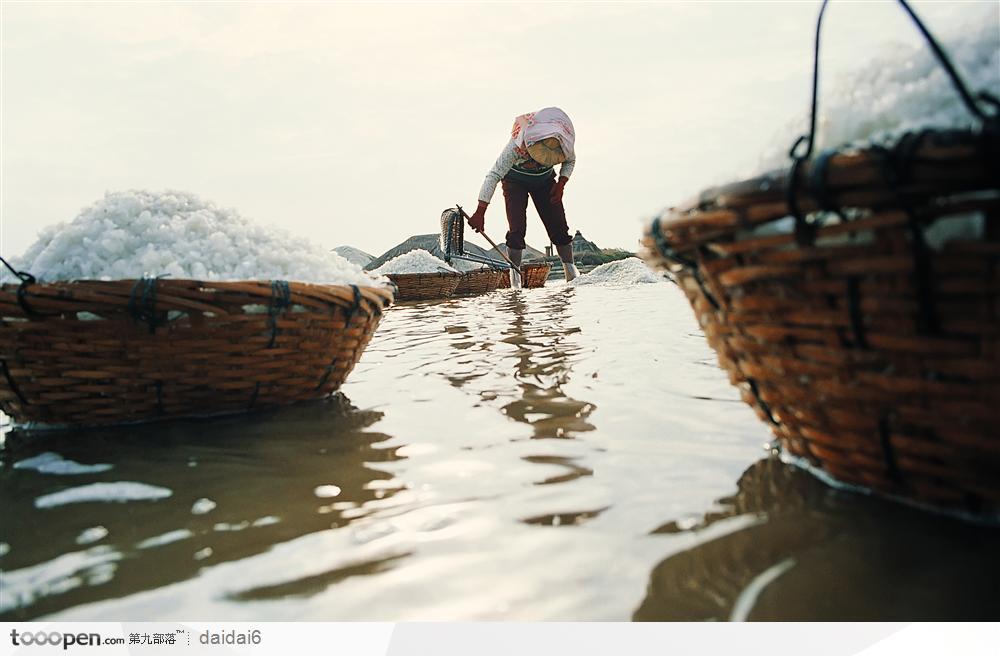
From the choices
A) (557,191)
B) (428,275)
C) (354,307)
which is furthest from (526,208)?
(354,307)

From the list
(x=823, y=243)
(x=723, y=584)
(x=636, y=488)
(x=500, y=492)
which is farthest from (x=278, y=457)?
(x=823, y=243)

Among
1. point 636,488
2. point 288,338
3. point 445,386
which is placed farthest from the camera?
point 445,386

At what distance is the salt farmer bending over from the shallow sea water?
21.0ft

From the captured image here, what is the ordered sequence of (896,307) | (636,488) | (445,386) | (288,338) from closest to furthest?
1. (896,307)
2. (636,488)
3. (288,338)
4. (445,386)

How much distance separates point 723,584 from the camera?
3.08 ft

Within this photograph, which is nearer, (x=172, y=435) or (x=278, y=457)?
(x=278, y=457)

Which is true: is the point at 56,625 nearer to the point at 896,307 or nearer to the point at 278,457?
the point at 278,457

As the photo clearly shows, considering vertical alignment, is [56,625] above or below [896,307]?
below

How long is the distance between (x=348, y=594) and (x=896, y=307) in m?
0.87

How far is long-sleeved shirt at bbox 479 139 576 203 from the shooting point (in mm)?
8273

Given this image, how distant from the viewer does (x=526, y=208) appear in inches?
349

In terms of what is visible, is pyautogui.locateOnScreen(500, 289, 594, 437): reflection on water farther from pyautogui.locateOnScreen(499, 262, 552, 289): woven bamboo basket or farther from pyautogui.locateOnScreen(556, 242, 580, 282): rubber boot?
pyautogui.locateOnScreen(499, 262, 552, 289): woven bamboo basket

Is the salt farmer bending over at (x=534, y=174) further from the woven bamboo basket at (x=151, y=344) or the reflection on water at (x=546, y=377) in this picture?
the woven bamboo basket at (x=151, y=344)

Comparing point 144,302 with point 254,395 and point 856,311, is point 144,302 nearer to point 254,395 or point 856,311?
point 254,395
